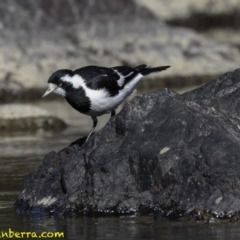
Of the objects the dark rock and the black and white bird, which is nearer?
the dark rock

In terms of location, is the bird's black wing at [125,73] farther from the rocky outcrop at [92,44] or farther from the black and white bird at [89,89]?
the rocky outcrop at [92,44]

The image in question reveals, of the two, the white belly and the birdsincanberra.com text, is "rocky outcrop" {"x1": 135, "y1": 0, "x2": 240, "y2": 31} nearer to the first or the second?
the white belly

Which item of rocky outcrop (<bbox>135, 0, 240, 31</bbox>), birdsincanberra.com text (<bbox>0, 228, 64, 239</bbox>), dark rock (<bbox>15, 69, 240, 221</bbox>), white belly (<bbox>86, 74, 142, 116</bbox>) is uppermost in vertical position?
rocky outcrop (<bbox>135, 0, 240, 31</bbox>)

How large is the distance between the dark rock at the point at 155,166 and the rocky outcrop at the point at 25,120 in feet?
19.8

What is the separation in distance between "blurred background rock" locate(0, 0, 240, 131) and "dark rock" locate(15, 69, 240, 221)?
1049 centimetres

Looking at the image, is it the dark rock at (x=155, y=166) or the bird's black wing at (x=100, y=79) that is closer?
the dark rock at (x=155, y=166)

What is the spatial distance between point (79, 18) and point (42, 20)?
1.09 m

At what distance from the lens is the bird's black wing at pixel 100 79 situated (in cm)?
859

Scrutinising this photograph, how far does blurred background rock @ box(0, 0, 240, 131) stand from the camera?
60.8ft

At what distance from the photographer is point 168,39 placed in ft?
67.3

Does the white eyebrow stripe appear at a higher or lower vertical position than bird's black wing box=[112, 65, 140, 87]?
lower

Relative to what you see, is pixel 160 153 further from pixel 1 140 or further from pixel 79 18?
pixel 79 18

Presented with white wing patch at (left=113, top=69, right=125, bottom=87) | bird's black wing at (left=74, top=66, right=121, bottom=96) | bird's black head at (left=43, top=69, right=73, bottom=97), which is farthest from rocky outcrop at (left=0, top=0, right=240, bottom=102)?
bird's black head at (left=43, top=69, right=73, bottom=97)

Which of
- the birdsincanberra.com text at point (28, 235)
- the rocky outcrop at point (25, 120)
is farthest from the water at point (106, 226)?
the rocky outcrop at point (25, 120)
